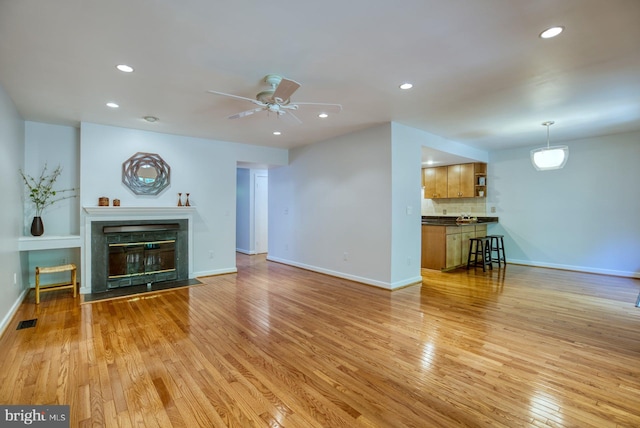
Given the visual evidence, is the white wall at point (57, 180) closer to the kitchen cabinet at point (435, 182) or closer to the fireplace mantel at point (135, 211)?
the fireplace mantel at point (135, 211)

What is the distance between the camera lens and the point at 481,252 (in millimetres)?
6363

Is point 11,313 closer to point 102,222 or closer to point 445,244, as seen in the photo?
point 102,222

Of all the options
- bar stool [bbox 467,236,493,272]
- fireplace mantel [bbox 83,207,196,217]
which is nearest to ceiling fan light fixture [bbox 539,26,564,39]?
bar stool [bbox 467,236,493,272]

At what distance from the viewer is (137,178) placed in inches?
195

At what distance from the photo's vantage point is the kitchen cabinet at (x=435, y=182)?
7.59 meters

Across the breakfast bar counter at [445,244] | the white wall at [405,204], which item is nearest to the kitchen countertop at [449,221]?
the breakfast bar counter at [445,244]

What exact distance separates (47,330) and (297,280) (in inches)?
127

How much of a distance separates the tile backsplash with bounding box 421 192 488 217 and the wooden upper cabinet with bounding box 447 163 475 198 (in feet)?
1.34

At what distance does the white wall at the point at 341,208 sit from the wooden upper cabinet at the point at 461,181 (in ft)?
9.29

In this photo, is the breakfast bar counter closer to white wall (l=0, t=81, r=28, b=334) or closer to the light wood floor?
the light wood floor

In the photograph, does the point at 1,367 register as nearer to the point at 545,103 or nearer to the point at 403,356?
the point at 403,356

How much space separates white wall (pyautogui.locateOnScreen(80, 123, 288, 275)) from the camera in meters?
4.63

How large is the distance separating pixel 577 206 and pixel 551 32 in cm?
520

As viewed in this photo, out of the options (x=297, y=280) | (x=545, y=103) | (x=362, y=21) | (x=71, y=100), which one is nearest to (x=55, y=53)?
(x=71, y=100)
